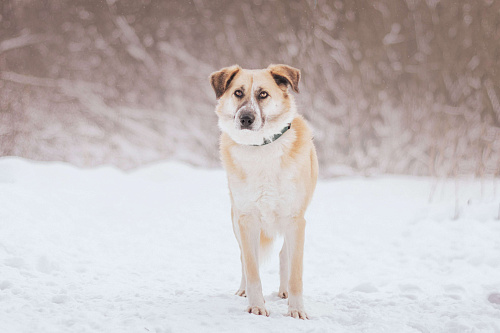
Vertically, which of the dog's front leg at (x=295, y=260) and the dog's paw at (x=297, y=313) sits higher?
the dog's front leg at (x=295, y=260)

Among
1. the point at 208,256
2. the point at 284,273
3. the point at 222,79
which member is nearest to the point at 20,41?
the point at 208,256

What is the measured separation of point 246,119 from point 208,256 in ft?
8.04

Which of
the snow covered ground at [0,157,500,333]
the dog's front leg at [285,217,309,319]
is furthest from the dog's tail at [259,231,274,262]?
the dog's front leg at [285,217,309,319]

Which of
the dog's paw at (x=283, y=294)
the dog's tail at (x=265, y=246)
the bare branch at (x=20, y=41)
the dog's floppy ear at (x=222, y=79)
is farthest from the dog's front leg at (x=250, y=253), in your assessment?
the bare branch at (x=20, y=41)

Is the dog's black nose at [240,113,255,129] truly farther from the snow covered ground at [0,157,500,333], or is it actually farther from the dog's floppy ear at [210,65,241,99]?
the snow covered ground at [0,157,500,333]

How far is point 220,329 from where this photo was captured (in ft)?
8.63

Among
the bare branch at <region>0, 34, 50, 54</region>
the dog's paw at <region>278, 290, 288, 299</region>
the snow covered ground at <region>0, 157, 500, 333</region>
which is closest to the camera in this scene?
the snow covered ground at <region>0, 157, 500, 333</region>

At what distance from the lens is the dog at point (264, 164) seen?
3029 millimetres

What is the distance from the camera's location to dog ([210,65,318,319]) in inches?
119

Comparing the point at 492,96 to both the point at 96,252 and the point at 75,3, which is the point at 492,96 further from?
the point at 75,3

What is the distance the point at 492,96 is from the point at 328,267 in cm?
658

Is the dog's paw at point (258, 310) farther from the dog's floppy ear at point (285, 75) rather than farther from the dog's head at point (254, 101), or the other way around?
the dog's floppy ear at point (285, 75)

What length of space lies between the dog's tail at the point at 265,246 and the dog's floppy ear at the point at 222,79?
3.88ft

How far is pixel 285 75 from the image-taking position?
323cm
